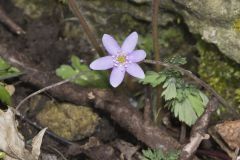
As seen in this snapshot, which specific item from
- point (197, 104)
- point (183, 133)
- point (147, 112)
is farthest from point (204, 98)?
point (147, 112)

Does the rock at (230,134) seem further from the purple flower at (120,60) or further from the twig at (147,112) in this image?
the purple flower at (120,60)

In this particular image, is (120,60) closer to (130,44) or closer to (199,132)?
(130,44)


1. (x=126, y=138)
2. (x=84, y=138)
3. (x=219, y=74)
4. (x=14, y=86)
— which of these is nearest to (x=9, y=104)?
(x=14, y=86)

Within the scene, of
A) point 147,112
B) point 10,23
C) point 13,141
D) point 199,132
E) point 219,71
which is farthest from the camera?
point 10,23

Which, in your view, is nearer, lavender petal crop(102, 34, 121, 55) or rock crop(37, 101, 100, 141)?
lavender petal crop(102, 34, 121, 55)

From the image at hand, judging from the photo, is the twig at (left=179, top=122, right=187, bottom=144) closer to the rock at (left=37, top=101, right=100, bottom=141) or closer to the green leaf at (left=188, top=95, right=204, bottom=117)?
the green leaf at (left=188, top=95, right=204, bottom=117)

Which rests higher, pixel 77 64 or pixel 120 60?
pixel 120 60

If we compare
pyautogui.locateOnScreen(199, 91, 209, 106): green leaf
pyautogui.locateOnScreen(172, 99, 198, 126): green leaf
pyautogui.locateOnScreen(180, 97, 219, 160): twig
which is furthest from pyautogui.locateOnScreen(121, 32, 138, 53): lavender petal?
pyautogui.locateOnScreen(180, 97, 219, 160): twig

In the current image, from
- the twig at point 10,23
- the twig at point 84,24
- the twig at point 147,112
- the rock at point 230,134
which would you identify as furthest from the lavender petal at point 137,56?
the twig at point 10,23
